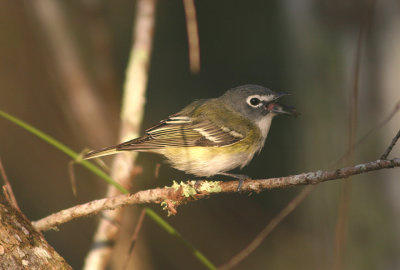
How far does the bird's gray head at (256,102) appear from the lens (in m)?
3.67

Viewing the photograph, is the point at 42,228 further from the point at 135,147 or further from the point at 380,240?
the point at 380,240

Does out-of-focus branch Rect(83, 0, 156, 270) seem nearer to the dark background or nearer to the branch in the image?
the branch

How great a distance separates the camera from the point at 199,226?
6195 mm

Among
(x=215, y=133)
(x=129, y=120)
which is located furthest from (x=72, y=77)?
(x=215, y=133)

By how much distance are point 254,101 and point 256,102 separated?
2 cm

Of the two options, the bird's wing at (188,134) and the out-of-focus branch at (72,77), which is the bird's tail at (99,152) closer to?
the bird's wing at (188,134)

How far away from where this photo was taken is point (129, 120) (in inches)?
131

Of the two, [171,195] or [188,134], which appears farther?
[188,134]

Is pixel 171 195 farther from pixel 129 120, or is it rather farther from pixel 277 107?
pixel 277 107

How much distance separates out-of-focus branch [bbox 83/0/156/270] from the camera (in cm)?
286

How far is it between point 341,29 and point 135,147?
2.85 m

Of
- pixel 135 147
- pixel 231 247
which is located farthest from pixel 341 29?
pixel 231 247

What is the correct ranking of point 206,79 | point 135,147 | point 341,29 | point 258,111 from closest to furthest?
point 135,147 < point 258,111 < point 341,29 < point 206,79

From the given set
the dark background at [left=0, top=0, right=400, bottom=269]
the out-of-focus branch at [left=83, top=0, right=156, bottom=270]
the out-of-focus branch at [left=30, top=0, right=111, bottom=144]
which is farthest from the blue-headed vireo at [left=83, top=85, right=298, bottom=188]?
the out-of-focus branch at [left=30, top=0, right=111, bottom=144]
